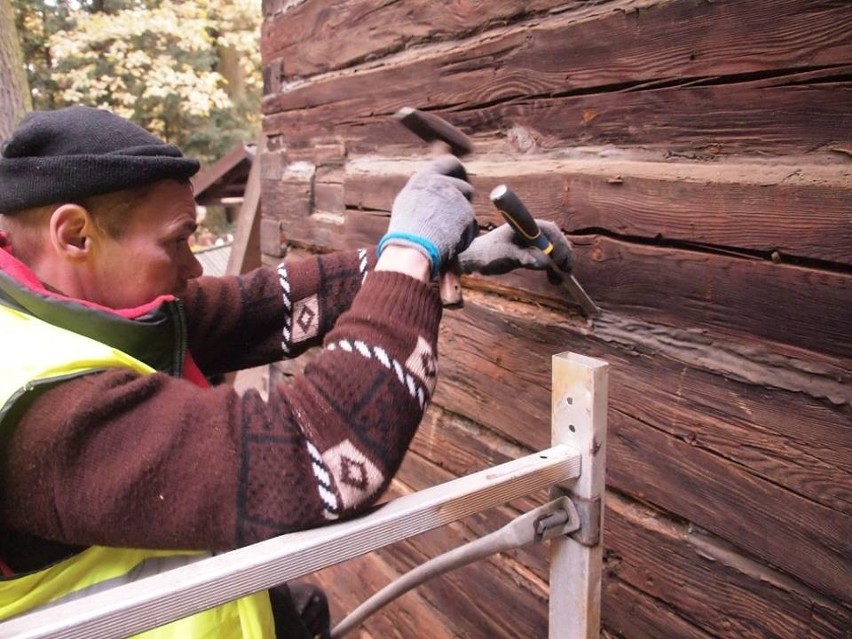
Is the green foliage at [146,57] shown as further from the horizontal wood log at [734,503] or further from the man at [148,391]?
the horizontal wood log at [734,503]

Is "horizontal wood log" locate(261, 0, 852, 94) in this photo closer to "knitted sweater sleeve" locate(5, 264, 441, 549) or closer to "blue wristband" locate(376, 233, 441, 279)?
"blue wristband" locate(376, 233, 441, 279)

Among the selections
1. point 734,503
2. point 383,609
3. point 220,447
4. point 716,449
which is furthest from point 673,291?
point 383,609

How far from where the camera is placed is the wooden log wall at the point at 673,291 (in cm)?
114

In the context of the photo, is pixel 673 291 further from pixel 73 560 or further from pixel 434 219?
pixel 73 560

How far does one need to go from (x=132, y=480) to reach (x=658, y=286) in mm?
1063

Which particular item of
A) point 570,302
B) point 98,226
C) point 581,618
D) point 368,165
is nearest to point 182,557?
point 98,226

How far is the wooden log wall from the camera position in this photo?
3.74ft

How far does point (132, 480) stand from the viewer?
34.2 inches

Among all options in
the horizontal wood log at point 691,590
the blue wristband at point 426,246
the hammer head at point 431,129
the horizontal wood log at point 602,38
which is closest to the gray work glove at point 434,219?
the blue wristband at point 426,246

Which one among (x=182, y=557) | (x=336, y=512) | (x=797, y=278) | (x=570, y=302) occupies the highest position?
(x=797, y=278)

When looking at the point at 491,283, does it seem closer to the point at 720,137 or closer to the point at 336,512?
the point at 720,137

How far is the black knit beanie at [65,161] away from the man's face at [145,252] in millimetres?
84

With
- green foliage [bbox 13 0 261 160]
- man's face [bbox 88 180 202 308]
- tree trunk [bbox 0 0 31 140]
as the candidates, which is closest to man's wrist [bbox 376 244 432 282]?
man's face [bbox 88 180 202 308]

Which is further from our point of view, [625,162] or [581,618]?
[625,162]
